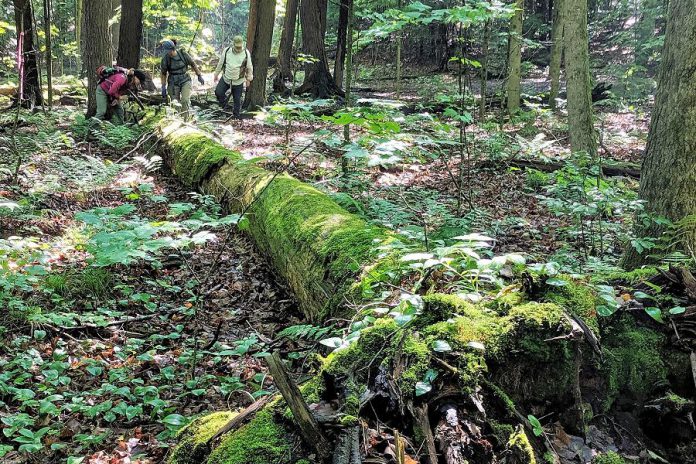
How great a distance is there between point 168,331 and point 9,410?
1.36 meters

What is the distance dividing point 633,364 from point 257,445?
1.80 meters

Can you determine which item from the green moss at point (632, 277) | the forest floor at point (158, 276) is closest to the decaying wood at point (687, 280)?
the green moss at point (632, 277)

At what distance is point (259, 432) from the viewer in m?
1.88

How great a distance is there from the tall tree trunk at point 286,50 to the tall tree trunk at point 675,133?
15.5 meters

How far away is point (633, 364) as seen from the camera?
2420 mm

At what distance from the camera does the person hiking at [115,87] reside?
35.3 ft

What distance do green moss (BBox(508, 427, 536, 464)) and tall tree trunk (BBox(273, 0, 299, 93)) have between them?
17589 mm

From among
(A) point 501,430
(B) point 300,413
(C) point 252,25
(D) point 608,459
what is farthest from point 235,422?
(C) point 252,25

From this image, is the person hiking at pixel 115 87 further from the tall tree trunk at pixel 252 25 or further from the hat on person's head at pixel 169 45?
the tall tree trunk at pixel 252 25

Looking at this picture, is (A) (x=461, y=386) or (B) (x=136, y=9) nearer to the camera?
Result: (A) (x=461, y=386)

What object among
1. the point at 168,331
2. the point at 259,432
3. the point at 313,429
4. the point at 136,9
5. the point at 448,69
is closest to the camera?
the point at 313,429

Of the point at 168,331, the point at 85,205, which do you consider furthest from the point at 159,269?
the point at 85,205

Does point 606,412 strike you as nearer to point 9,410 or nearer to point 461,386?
point 461,386

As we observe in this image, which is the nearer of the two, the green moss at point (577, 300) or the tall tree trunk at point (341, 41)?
the green moss at point (577, 300)
